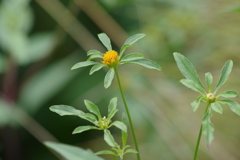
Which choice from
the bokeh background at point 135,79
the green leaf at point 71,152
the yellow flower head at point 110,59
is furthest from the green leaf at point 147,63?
the bokeh background at point 135,79

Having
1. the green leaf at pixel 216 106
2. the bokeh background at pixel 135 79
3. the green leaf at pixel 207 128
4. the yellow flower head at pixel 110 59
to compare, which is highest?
the bokeh background at pixel 135 79

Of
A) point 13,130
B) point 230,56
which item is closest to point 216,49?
point 230,56

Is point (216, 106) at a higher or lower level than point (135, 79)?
lower

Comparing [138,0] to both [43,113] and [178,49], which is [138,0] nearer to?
[178,49]

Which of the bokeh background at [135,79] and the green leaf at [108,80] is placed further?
the bokeh background at [135,79]

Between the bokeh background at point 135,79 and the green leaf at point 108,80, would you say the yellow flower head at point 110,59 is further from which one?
the bokeh background at point 135,79

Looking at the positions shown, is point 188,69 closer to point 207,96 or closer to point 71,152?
point 207,96

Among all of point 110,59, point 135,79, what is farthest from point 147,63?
point 135,79

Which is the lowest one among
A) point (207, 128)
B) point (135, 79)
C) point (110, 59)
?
point (207, 128)

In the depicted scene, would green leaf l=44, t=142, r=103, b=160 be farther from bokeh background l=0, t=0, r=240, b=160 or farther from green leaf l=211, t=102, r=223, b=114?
bokeh background l=0, t=0, r=240, b=160
